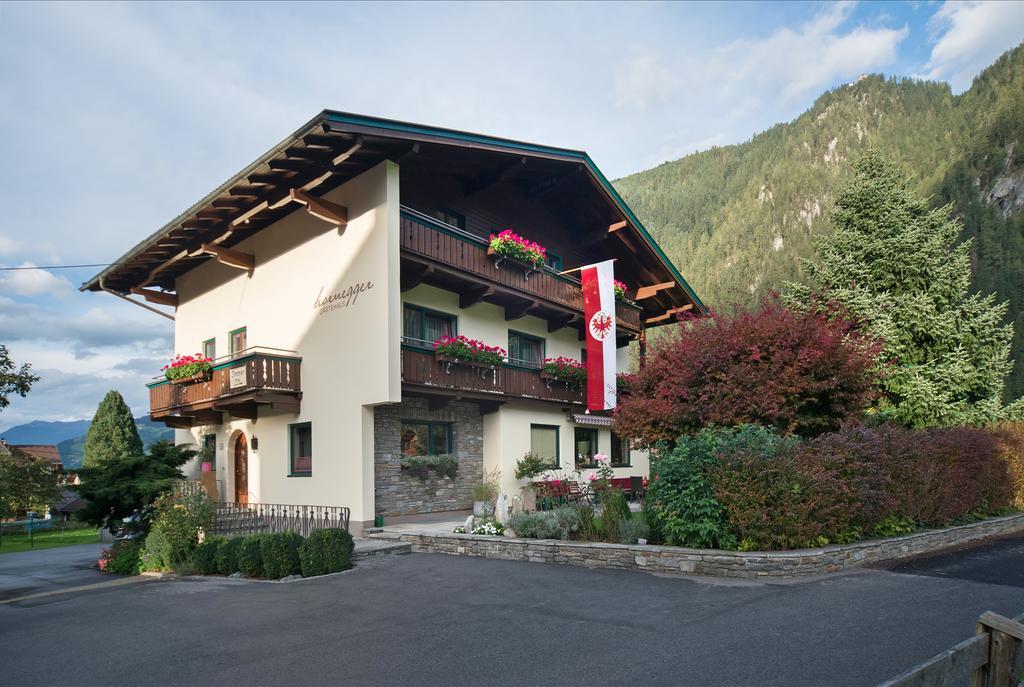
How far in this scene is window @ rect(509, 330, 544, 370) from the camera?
22.2 m

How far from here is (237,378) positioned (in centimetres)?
1725

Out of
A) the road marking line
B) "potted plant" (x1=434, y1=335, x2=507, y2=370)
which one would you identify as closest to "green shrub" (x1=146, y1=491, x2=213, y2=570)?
the road marking line

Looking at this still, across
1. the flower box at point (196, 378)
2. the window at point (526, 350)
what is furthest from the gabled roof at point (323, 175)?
the window at point (526, 350)

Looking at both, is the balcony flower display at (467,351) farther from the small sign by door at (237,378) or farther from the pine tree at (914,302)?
the pine tree at (914,302)

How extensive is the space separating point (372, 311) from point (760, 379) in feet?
28.2

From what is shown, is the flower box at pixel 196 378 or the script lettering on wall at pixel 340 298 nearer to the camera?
the script lettering on wall at pixel 340 298

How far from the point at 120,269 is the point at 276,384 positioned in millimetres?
8637

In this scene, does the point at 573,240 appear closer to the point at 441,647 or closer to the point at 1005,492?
the point at 1005,492

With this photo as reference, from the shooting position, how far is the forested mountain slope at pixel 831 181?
6969 cm

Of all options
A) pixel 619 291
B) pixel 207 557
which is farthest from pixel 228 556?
pixel 619 291

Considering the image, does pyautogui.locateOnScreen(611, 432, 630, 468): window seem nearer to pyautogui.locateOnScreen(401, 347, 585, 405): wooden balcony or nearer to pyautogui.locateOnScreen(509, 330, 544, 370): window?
pyautogui.locateOnScreen(401, 347, 585, 405): wooden balcony

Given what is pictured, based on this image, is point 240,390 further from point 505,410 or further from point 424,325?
point 505,410

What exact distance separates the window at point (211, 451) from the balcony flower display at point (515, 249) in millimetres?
10292

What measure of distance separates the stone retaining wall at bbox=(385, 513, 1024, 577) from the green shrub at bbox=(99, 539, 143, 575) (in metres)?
5.20
